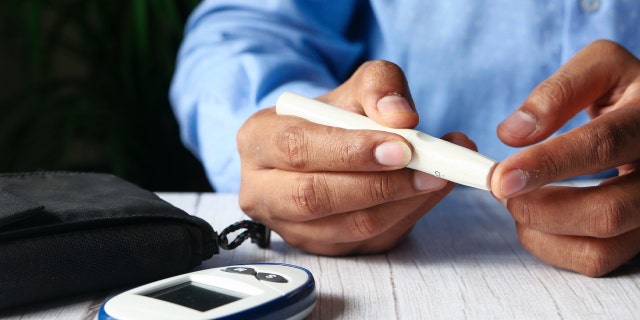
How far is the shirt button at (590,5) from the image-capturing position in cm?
76

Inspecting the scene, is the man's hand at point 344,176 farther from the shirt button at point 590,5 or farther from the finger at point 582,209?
the shirt button at point 590,5

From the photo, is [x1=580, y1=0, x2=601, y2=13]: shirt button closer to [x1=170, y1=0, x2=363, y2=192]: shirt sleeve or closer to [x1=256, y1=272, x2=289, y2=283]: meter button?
[x1=170, y1=0, x2=363, y2=192]: shirt sleeve

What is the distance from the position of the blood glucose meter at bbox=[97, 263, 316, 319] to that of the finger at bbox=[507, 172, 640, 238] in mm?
155

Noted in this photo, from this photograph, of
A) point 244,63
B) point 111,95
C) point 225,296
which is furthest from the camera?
point 111,95

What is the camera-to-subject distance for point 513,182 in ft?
1.31

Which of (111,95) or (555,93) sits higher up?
(555,93)

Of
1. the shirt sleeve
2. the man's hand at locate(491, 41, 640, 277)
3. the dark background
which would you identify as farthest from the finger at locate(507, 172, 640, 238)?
the dark background

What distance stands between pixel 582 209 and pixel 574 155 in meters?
0.03

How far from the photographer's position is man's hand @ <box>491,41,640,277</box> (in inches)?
16.8

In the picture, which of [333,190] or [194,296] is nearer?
[194,296]

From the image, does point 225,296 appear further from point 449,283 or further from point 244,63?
point 244,63

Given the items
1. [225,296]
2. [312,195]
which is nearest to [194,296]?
[225,296]

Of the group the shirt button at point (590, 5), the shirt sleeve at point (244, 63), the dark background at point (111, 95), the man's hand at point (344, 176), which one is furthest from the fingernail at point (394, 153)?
the dark background at point (111, 95)

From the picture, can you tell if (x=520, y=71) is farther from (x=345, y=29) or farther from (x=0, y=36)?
(x=0, y=36)
